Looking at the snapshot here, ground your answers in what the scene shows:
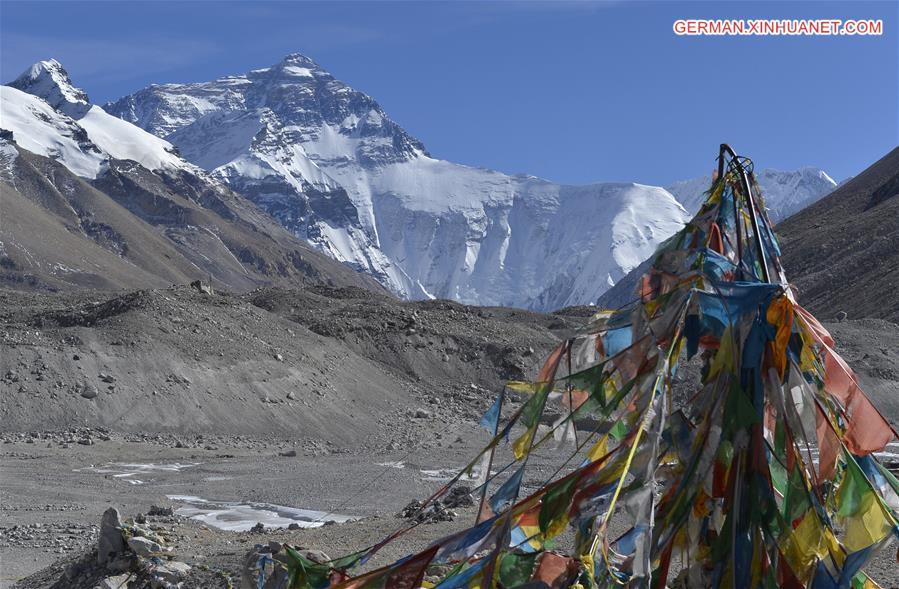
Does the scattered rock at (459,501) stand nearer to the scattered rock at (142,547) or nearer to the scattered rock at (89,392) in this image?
the scattered rock at (142,547)

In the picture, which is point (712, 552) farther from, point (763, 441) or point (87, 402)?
point (87, 402)

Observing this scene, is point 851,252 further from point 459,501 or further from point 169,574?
point 169,574

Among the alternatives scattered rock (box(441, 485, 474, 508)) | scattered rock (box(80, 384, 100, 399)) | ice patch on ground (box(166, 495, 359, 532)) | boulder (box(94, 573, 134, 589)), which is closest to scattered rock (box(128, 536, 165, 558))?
boulder (box(94, 573, 134, 589))

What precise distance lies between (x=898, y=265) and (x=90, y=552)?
72.9 m

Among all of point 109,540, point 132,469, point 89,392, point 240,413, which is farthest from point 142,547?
point 240,413

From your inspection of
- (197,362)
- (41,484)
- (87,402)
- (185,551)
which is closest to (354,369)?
(197,362)

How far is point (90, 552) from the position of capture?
1228cm

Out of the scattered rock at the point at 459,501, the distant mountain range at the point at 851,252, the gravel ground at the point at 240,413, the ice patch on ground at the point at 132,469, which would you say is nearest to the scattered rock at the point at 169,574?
the gravel ground at the point at 240,413

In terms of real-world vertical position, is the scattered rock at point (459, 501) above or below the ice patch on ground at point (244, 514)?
above

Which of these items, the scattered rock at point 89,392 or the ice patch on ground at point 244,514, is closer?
the ice patch on ground at point 244,514

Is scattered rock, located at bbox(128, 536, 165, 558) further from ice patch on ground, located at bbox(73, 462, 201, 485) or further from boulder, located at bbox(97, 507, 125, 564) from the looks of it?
ice patch on ground, located at bbox(73, 462, 201, 485)

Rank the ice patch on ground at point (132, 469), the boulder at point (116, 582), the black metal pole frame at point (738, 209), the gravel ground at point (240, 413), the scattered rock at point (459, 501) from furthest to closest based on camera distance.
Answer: the ice patch on ground at point (132, 469) < the gravel ground at point (240, 413) < the scattered rock at point (459, 501) < the boulder at point (116, 582) < the black metal pole frame at point (738, 209)

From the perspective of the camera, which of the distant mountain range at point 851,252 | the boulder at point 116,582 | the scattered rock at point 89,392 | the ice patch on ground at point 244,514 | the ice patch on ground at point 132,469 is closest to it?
the boulder at point 116,582

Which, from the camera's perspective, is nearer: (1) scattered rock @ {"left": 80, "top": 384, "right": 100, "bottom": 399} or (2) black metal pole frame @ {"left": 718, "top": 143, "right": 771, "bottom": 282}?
(2) black metal pole frame @ {"left": 718, "top": 143, "right": 771, "bottom": 282}
